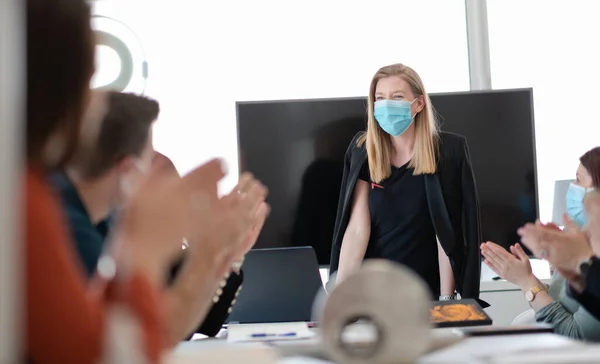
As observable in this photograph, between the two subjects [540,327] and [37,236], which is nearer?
[37,236]

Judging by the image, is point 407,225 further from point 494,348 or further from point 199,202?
point 199,202

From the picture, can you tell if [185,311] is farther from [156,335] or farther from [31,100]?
[31,100]

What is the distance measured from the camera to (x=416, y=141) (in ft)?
10.4

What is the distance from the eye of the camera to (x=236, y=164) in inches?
153

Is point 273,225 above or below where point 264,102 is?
below

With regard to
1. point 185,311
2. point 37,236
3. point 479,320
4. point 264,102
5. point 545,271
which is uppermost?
point 264,102

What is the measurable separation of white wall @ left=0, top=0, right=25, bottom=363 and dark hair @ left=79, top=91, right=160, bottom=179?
32.9 inches

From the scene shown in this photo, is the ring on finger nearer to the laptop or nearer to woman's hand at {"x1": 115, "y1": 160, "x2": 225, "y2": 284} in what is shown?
woman's hand at {"x1": 115, "y1": 160, "x2": 225, "y2": 284}

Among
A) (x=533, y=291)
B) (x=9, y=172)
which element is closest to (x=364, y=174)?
(x=533, y=291)

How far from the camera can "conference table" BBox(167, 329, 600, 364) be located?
0.88 metres

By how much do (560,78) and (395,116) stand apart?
55.0 inches

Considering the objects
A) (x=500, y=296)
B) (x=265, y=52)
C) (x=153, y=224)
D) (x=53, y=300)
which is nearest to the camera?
(x=53, y=300)

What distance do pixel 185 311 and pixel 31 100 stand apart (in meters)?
0.40

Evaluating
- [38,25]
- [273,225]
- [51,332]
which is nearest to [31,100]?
[38,25]
